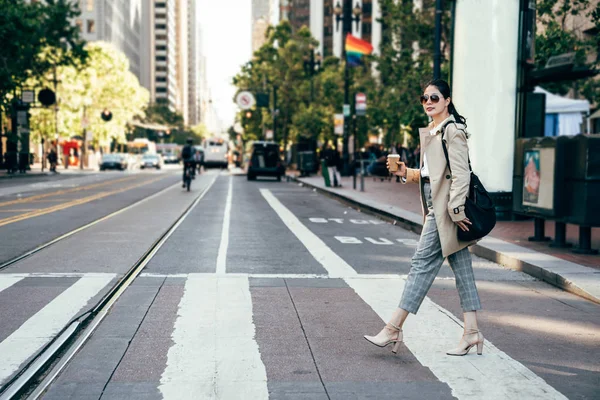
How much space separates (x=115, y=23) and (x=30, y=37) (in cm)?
8895

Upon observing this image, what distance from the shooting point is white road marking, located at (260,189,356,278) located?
9.75 m

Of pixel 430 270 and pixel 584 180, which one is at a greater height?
pixel 584 180

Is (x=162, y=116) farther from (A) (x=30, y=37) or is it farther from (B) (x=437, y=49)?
(B) (x=437, y=49)

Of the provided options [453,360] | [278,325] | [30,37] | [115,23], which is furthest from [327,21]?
[453,360]

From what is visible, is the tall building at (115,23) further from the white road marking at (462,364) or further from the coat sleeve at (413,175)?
the coat sleeve at (413,175)

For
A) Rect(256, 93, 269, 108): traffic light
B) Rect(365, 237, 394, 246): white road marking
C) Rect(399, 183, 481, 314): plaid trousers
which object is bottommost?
Rect(365, 237, 394, 246): white road marking

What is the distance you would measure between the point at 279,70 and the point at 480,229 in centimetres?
6182

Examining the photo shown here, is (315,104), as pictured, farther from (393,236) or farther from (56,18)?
(393,236)

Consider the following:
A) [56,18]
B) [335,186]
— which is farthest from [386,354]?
[56,18]

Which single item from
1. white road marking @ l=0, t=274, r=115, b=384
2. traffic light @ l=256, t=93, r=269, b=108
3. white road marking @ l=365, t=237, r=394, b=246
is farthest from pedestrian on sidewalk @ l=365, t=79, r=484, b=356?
traffic light @ l=256, t=93, r=269, b=108

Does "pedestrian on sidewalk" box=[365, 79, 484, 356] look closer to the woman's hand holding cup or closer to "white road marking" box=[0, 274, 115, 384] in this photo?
the woman's hand holding cup

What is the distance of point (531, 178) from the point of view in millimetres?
11664

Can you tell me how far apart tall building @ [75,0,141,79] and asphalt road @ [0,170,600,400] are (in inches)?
3467

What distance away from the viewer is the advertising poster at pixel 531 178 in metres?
11.4
